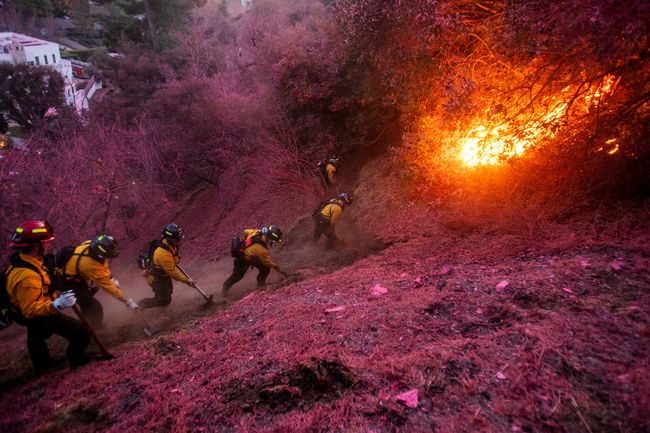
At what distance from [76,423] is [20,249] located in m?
2.51

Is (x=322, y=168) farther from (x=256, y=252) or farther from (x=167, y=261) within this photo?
(x=167, y=261)

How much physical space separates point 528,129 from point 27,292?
853cm

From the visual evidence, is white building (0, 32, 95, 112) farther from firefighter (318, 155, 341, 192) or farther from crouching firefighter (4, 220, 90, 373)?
crouching firefighter (4, 220, 90, 373)

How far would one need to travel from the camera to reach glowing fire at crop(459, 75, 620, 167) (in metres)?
6.21

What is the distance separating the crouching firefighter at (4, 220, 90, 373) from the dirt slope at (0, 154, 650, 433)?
350mm

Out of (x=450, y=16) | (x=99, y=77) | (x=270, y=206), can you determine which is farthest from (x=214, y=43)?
(x=450, y=16)

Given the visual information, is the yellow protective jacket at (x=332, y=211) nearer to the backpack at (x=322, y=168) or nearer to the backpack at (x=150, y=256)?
the backpack at (x=322, y=168)

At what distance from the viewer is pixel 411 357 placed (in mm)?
3307

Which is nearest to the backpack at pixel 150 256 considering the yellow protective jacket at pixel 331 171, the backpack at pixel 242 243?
the backpack at pixel 242 243

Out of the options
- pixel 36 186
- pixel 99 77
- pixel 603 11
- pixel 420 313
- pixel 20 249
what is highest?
pixel 99 77

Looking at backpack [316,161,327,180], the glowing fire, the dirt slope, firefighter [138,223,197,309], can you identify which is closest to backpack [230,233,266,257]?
firefighter [138,223,197,309]

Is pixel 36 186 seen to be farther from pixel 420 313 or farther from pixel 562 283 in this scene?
pixel 562 283

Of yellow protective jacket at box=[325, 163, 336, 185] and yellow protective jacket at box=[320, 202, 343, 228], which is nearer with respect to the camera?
yellow protective jacket at box=[320, 202, 343, 228]

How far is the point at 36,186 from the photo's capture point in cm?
1142
